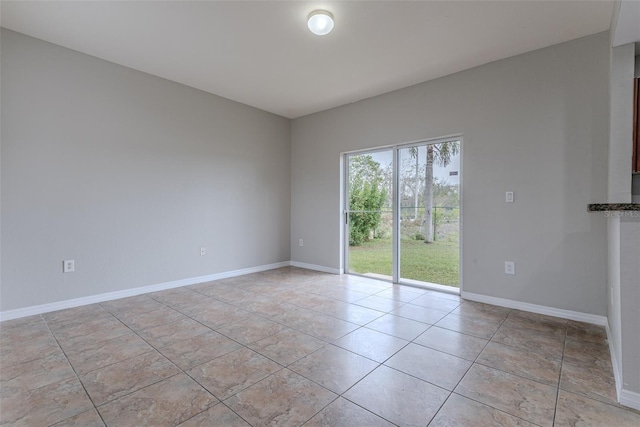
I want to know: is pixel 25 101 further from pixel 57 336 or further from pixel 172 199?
pixel 57 336

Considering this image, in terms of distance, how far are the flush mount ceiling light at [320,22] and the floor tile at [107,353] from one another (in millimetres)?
2921

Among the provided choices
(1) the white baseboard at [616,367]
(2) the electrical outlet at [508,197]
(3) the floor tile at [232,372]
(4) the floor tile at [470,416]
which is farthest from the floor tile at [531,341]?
(3) the floor tile at [232,372]

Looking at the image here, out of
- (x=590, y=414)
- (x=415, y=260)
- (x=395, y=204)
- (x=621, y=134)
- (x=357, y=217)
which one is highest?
(x=621, y=134)

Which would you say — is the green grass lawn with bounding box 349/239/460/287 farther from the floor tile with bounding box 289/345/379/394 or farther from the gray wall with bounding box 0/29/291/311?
the floor tile with bounding box 289/345/379/394

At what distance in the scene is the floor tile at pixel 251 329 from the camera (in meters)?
2.45

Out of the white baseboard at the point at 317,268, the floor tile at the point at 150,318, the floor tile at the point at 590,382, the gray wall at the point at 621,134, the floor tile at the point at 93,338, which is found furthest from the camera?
the white baseboard at the point at 317,268

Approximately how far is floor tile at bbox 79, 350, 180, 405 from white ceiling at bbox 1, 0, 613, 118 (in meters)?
2.75

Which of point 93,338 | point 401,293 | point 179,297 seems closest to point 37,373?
point 93,338

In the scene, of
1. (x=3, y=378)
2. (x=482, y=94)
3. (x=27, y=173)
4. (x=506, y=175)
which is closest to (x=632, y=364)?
(x=506, y=175)

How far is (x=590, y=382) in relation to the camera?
1802mm

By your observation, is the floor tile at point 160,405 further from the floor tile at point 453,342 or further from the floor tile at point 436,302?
the floor tile at point 436,302

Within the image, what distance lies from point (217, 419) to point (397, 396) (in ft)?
3.22

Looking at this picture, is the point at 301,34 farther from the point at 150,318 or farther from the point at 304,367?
the point at 150,318

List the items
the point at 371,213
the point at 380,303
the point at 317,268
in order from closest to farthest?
the point at 380,303
the point at 371,213
the point at 317,268
